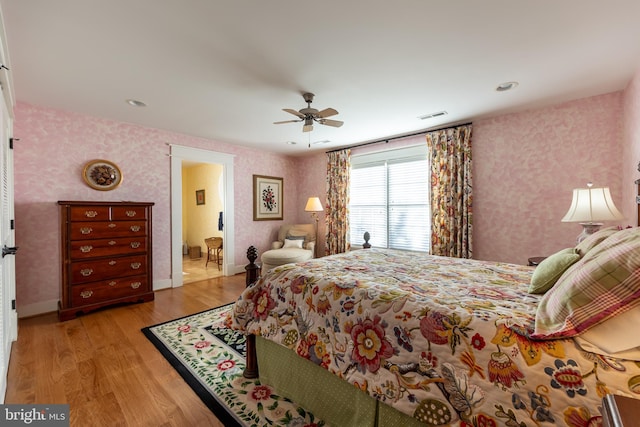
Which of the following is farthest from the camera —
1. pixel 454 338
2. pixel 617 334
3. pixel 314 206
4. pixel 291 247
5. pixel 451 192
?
pixel 291 247

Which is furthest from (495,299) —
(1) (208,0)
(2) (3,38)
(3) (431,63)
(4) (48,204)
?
(4) (48,204)

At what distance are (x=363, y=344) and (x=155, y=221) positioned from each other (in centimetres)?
384

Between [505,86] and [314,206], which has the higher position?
[505,86]

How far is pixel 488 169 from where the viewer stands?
3.59 m

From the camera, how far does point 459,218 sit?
3.73m

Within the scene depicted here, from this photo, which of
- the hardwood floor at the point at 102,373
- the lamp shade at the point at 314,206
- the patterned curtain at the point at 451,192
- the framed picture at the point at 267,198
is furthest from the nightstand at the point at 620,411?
the framed picture at the point at 267,198

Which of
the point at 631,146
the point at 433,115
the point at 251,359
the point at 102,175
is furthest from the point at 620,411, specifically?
the point at 102,175

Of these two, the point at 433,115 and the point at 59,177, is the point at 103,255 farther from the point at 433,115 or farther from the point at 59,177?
the point at 433,115

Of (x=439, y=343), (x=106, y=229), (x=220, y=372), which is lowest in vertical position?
(x=220, y=372)

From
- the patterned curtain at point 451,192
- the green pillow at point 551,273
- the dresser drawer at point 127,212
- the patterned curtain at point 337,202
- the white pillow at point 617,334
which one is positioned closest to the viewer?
the white pillow at point 617,334

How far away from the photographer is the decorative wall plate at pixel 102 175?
11.3ft

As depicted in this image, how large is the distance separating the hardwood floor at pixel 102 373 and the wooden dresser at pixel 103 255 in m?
0.24

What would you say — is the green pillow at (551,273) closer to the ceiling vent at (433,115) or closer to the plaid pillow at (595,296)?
the plaid pillow at (595,296)

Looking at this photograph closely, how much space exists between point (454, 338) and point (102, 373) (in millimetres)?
2477
